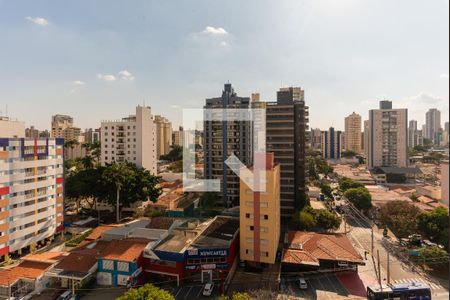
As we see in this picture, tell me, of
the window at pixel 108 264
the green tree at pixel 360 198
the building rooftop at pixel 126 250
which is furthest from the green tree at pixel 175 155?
the window at pixel 108 264

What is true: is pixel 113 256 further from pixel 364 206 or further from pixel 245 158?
pixel 364 206

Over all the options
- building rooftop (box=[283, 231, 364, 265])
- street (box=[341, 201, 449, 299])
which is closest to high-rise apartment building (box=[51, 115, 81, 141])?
building rooftop (box=[283, 231, 364, 265])

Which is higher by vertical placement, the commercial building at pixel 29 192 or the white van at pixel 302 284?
the commercial building at pixel 29 192

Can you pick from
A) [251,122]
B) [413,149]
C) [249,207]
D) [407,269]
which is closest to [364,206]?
[407,269]

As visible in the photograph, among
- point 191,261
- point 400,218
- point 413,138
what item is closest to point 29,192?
point 191,261

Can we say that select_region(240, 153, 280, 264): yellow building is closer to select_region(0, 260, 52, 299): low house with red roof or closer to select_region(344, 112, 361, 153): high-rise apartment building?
select_region(0, 260, 52, 299): low house with red roof

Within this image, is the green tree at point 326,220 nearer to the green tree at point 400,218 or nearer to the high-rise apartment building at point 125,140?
the green tree at point 400,218
